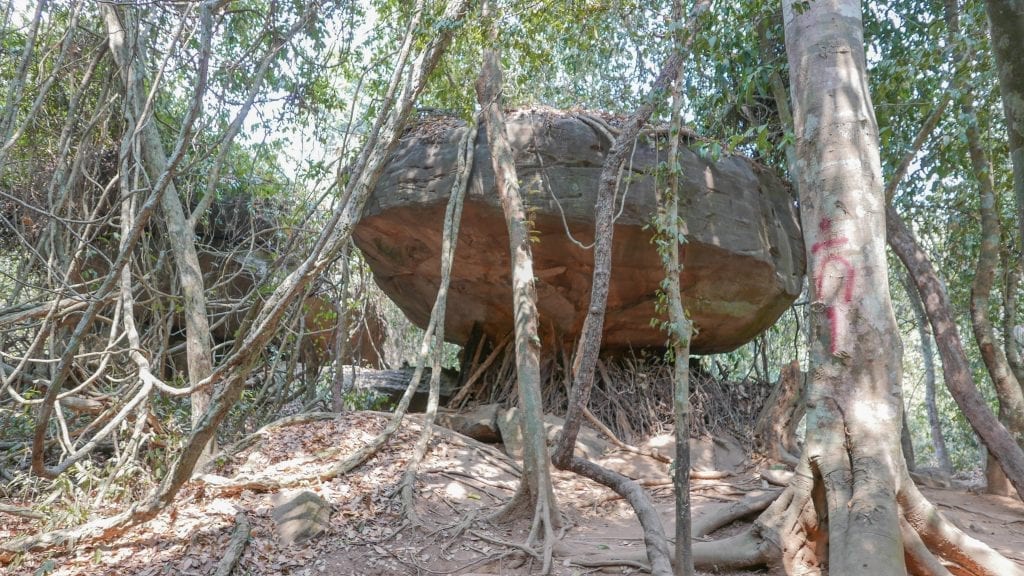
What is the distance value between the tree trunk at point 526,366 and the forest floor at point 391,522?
207 millimetres

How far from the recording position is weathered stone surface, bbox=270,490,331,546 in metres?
4.91

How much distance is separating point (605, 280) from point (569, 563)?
201cm

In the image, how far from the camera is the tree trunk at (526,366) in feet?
16.7

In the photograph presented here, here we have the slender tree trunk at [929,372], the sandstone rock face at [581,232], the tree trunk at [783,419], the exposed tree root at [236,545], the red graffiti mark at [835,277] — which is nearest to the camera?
the red graffiti mark at [835,277]

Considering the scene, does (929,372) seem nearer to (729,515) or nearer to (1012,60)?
(729,515)

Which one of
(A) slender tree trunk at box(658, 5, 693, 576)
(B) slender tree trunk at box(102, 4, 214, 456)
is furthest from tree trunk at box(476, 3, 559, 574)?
(B) slender tree trunk at box(102, 4, 214, 456)

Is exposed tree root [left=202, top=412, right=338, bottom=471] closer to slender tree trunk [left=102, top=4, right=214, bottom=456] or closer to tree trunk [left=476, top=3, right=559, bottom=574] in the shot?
slender tree trunk [left=102, top=4, right=214, bottom=456]

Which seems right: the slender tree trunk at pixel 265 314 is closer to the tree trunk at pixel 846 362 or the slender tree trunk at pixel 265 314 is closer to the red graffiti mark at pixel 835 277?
the tree trunk at pixel 846 362

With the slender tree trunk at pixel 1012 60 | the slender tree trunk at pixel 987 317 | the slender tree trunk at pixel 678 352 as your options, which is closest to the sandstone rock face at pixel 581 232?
the slender tree trunk at pixel 987 317

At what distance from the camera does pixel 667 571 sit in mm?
3764

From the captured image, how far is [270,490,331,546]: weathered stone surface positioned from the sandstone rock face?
3.65 meters

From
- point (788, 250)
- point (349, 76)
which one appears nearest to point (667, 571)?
point (788, 250)

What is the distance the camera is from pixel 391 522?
5.36 m

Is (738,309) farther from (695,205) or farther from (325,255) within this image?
(325,255)
